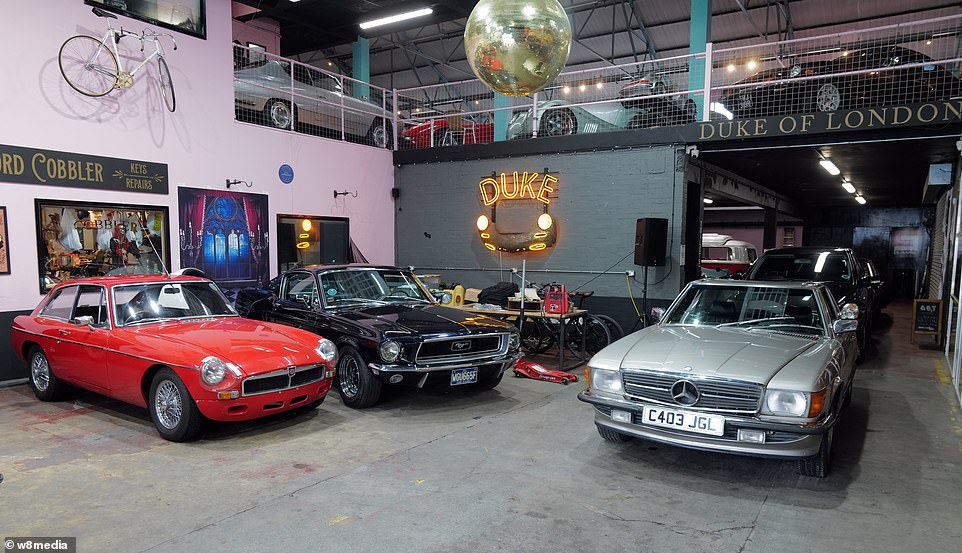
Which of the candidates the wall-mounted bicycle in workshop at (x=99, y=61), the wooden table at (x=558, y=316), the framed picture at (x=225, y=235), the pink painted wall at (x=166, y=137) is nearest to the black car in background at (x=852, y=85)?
the wooden table at (x=558, y=316)

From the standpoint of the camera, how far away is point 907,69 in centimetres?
843

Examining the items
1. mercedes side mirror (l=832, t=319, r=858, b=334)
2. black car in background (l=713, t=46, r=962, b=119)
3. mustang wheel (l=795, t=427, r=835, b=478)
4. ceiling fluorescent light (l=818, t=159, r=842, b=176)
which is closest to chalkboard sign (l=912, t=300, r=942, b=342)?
ceiling fluorescent light (l=818, t=159, r=842, b=176)

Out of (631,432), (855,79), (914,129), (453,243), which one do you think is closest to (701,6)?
(855,79)

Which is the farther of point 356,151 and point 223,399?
point 356,151

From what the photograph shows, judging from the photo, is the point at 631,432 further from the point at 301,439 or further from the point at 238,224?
the point at 238,224

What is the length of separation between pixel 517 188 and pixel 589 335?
337cm

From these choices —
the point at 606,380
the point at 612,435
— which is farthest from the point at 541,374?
the point at 606,380

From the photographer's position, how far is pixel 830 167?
12.1 m

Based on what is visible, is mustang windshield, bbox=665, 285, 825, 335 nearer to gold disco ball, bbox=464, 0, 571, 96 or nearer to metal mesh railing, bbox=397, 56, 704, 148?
gold disco ball, bbox=464, 0, 571, 96

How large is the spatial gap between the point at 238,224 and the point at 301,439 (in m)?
5.69

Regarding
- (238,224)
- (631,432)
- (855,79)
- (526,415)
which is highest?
(855,79)

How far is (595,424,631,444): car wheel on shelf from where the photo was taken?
4.70m

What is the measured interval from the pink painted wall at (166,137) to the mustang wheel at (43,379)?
144 cm

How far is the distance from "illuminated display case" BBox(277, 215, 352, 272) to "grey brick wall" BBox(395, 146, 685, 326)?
1711 millimetres
